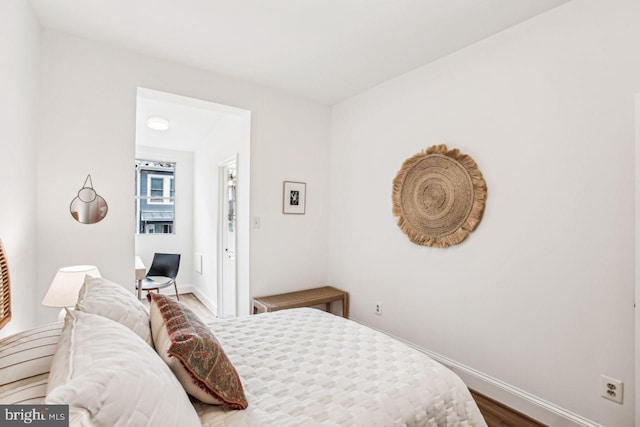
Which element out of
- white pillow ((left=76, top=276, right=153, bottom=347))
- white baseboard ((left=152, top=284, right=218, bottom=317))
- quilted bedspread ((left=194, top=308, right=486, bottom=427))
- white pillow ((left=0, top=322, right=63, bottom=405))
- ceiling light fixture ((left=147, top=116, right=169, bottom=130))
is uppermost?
ceiling light fixture ((left=147, top=116, right=169, bottom=130))

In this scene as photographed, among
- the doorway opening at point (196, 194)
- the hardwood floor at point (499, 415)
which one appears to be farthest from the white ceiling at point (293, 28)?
the hardwood floor at point (499, 415)

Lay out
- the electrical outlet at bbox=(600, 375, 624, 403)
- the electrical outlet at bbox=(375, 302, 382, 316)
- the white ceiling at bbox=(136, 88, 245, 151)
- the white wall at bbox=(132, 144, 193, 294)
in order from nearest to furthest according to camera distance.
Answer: the electrical outlet at bbox=(600, 375, 624, 403) → the white ceiling at bbox=(136, 88, 245, 151) → the electrical outlet at bbox=(375, 302, 382, 316) → the white wall at bbox=(132, 144, 193, 294)

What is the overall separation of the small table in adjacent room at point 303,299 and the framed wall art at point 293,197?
2.94 ft

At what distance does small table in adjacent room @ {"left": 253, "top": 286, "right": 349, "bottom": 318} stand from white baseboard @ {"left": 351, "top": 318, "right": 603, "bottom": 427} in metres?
1.20

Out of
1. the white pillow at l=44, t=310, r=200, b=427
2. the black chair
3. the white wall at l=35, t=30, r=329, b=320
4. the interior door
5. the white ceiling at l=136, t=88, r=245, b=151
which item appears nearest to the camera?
the white pillow at l=44, t=310, r=200, b=427

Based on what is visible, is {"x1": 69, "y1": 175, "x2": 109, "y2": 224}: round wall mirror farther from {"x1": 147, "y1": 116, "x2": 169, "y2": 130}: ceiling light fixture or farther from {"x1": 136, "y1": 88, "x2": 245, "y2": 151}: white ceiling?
{"x1": 147, "y1": 116, "x2": 169, "y2": 130}: ceiling light fixture

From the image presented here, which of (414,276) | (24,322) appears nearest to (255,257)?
(414,276)

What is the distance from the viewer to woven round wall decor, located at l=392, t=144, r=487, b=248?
95.7 inches

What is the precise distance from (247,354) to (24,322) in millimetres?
1499

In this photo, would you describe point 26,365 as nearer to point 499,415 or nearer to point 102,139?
point 102,139

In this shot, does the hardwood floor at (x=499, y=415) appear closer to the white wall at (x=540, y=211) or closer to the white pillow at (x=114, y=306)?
the white wall at (x=540, y=211)

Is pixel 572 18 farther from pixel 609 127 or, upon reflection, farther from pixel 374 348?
pixel 374 348

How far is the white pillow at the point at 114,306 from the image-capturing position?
4.26 ft

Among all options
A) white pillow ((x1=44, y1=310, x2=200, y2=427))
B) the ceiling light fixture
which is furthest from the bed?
the ceiling light fixture
